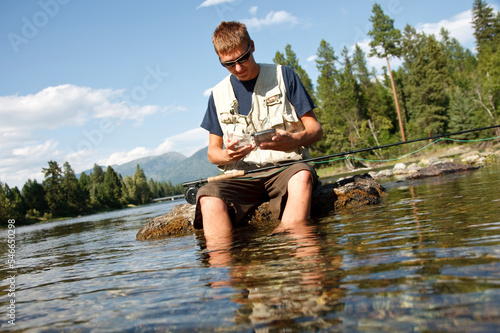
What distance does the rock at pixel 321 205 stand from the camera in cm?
558

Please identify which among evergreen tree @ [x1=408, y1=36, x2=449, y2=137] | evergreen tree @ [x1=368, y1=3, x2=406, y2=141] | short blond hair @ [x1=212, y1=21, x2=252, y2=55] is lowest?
short blond hair @ [x1=212, y1=21, x2=252, y2=55]

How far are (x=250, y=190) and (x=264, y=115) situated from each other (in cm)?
99

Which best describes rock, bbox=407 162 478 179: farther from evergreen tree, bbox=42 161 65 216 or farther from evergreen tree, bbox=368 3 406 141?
Result: evergreen tree, bbox=42 161 65 216

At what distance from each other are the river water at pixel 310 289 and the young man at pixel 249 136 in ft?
3.78

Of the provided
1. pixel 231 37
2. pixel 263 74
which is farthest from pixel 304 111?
pixel 231 37

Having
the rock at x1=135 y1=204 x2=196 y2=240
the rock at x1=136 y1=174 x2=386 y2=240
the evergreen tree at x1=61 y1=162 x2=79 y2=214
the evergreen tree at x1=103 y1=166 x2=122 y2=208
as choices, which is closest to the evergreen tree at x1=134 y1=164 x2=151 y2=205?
the evergreen tree at x1=103 y1=166 x2=122 y2=208

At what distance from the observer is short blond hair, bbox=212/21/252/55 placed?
4480mm

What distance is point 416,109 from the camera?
55.5 metres

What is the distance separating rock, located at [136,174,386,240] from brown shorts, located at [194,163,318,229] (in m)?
0.38

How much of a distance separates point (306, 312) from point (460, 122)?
2079 inches

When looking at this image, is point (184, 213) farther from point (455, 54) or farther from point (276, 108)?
point (455, 54)

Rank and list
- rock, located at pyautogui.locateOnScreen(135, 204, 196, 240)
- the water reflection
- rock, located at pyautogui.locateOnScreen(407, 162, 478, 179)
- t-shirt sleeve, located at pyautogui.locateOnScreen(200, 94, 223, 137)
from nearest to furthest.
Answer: the water reflection < t-shirt sleeve, located at pyautogui.locateOnScreen(200, 94, 223, 137) < rock, located at pyautogui.locateOnScreen(135, 204, 196, 240) < rock, located at pyautogui.locateOnScreen(407, 162, 478, 179)

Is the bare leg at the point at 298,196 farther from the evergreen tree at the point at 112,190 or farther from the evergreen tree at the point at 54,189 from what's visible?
the evergreen tree at the point at 112,190

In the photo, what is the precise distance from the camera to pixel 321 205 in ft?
18.7
